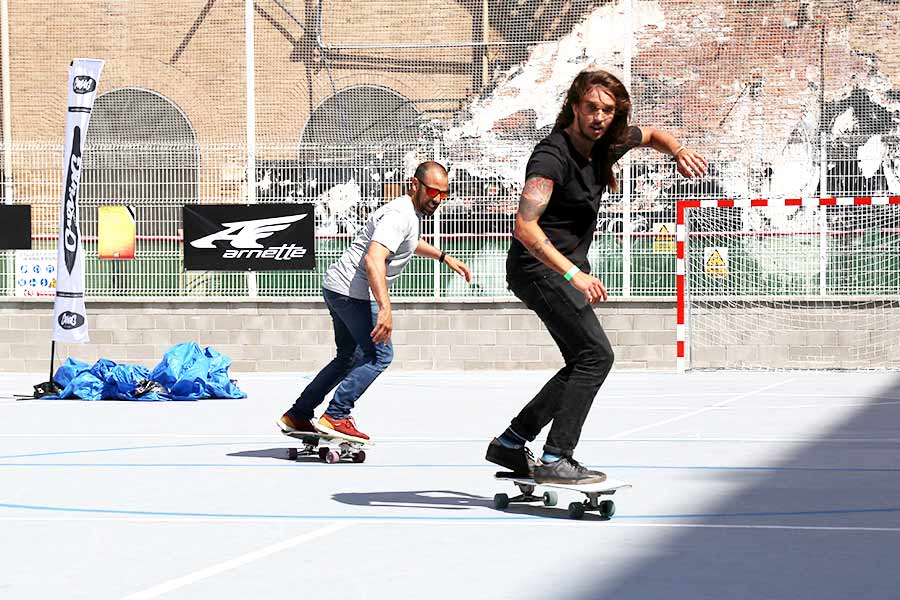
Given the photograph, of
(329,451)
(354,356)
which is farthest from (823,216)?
(329,451)

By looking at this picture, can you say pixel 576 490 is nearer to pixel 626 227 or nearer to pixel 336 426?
pixel 336 426

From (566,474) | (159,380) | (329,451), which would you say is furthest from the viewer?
(159,380)

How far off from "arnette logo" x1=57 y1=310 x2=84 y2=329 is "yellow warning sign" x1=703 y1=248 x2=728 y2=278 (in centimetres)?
881

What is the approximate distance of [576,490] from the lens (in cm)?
765

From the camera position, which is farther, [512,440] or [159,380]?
[159,380]

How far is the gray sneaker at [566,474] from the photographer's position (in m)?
7.63

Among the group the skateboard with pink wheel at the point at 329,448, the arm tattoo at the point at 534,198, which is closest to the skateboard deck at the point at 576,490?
the arm tattoo at the point at 534,198

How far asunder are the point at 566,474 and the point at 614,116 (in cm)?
168

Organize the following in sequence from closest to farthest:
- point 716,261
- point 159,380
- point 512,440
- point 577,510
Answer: point 577,510
point 512,440
point 159,380
point 716,261

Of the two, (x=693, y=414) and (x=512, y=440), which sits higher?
(x=512, y=440)

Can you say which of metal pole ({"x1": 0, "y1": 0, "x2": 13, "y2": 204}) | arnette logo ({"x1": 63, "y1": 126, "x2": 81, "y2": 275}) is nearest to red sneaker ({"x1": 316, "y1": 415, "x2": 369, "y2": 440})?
arnette logo ({"x1": 63, "y1": 126, "x2": 81, "y2": 275})

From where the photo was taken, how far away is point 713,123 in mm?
24312

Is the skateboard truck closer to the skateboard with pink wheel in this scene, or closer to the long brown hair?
the skateboard with pink wheel

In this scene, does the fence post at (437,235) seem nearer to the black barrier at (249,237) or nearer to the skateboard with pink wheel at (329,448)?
the black barrier at (249,237)
